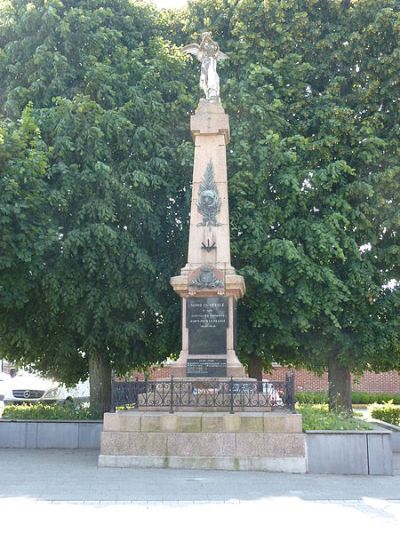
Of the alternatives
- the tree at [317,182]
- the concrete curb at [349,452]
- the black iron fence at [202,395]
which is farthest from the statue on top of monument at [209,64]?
the concrete curb at [349,452]

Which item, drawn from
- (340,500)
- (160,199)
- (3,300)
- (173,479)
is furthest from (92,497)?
(160,199)

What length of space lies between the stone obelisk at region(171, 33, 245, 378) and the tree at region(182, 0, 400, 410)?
7.84ft

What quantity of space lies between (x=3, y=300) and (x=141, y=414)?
516cm

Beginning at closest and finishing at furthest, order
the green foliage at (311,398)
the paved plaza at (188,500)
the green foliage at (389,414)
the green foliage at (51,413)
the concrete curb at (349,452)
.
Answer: the paved plaza at (188,500), the concrete curb at (349,452), the green foliage at (51,413), the green foliage at (389,414), the green foliage at (311,398)

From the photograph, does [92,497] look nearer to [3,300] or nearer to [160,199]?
[3,300]

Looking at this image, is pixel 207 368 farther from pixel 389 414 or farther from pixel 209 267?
pixel 389 414

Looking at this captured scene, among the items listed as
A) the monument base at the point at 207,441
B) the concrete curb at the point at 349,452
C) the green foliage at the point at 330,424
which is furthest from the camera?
the green foliage at the point at 330,424

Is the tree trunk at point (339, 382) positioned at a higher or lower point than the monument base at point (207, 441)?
higher

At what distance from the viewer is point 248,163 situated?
16.7 m

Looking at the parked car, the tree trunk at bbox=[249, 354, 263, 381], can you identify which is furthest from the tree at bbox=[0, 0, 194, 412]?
the parked car

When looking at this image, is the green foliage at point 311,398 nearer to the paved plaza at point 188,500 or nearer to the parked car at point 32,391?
the parked car at point 32,391

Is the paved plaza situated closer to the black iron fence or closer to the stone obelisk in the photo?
the black iron fence

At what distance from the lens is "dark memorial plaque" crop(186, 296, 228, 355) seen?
12.7 meters

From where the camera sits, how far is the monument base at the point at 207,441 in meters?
10.5
